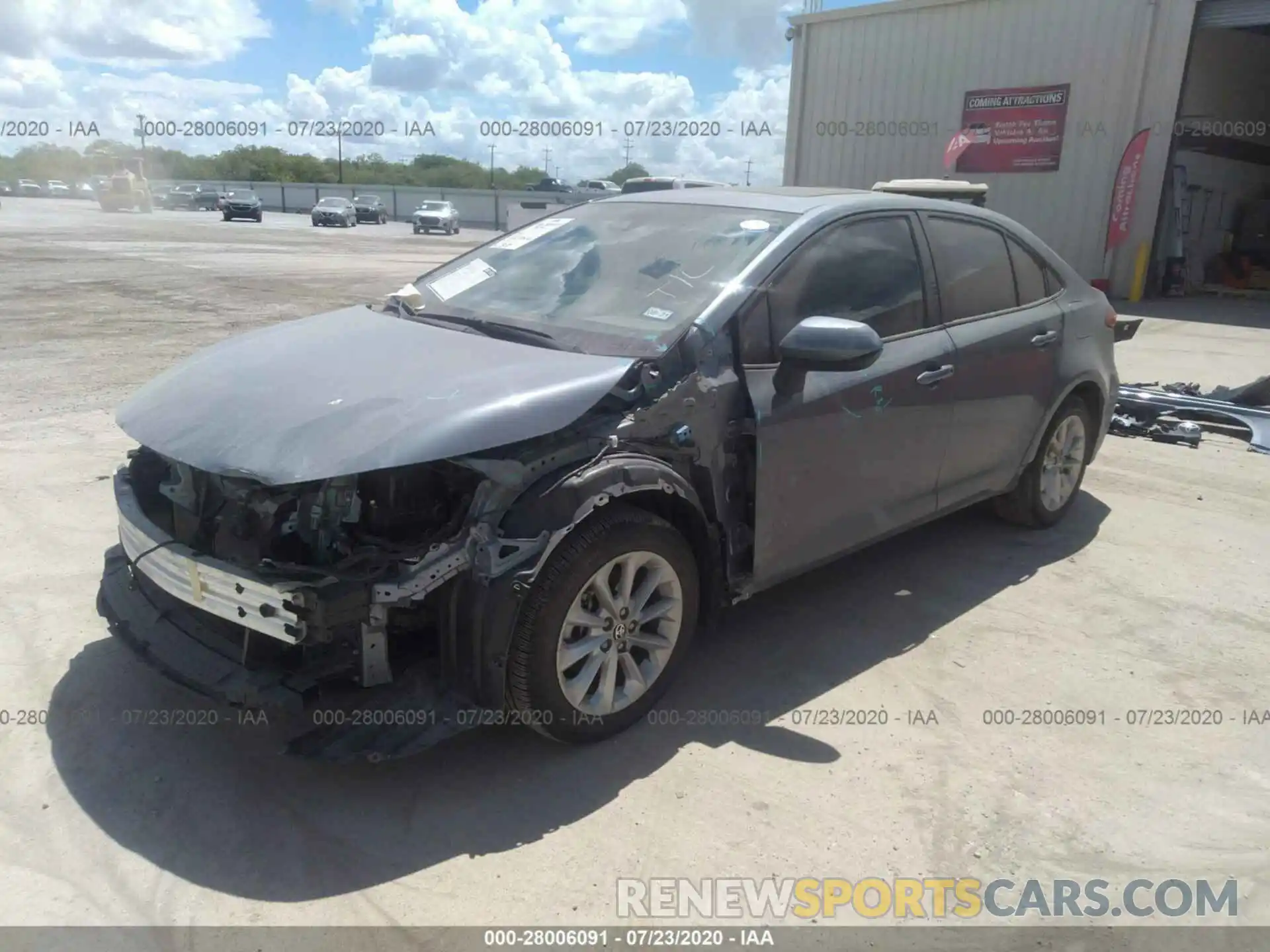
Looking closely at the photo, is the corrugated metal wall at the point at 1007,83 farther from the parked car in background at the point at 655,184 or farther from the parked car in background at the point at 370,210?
the parked car in background at the point at 370,210

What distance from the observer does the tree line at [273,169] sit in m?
80.1

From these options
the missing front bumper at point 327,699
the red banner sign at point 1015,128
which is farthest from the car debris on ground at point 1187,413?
the red banner sign at point 1015,128

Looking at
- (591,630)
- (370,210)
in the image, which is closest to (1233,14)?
(591,630)

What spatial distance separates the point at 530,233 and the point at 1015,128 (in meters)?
17.3

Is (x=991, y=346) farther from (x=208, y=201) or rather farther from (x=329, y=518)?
(x=208, y=201)

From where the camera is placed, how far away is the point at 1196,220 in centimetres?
1962

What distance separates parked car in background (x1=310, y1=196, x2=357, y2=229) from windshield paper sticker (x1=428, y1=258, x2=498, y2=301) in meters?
40.9

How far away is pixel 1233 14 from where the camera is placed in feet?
52.6

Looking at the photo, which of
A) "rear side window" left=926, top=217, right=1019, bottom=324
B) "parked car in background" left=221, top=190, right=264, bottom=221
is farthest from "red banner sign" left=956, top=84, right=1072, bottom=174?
"parked car in background" left=221, top=190, right=264, bottom=221

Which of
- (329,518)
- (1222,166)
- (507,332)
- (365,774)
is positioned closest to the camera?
(329,518)

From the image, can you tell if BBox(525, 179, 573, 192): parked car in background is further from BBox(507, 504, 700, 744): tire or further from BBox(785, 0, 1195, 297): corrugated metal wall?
BBox(507, 504, 700, 744): tire

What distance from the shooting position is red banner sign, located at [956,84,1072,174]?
18203mm

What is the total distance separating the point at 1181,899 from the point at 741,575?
5.19 ft

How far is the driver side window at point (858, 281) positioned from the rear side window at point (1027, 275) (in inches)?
34.7
